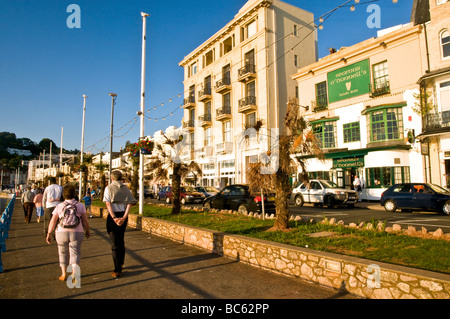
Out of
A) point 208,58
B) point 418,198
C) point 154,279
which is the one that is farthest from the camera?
point 208,58

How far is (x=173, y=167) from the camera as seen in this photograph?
1295cm

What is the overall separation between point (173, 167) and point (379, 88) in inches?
691

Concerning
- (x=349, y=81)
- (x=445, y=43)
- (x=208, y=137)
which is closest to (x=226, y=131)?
(x=208, y=137)

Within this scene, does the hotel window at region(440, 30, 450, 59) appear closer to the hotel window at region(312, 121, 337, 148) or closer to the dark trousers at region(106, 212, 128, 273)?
the hotel window at region(312, 121, 337, 148)

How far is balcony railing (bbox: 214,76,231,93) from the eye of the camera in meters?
34.0

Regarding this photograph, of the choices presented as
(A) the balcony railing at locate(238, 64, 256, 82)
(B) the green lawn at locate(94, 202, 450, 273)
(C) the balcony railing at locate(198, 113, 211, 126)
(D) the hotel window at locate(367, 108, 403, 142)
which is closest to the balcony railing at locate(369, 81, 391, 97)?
(D) the hotel window at locate(367, 108, 403, 142)

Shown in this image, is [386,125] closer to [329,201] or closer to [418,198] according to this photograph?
[329,201]

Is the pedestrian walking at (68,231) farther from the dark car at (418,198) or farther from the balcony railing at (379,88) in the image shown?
the balcony railing at (379,88)

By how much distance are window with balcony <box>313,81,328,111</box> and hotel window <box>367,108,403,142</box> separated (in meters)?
4.66

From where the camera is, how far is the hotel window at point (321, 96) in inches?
1033

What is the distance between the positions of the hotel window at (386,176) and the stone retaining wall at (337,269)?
60.9ft

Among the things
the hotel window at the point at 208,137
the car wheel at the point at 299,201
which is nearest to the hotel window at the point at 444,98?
the car wheel at the point at 299,201

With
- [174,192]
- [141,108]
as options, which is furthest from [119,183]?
[141,108]
